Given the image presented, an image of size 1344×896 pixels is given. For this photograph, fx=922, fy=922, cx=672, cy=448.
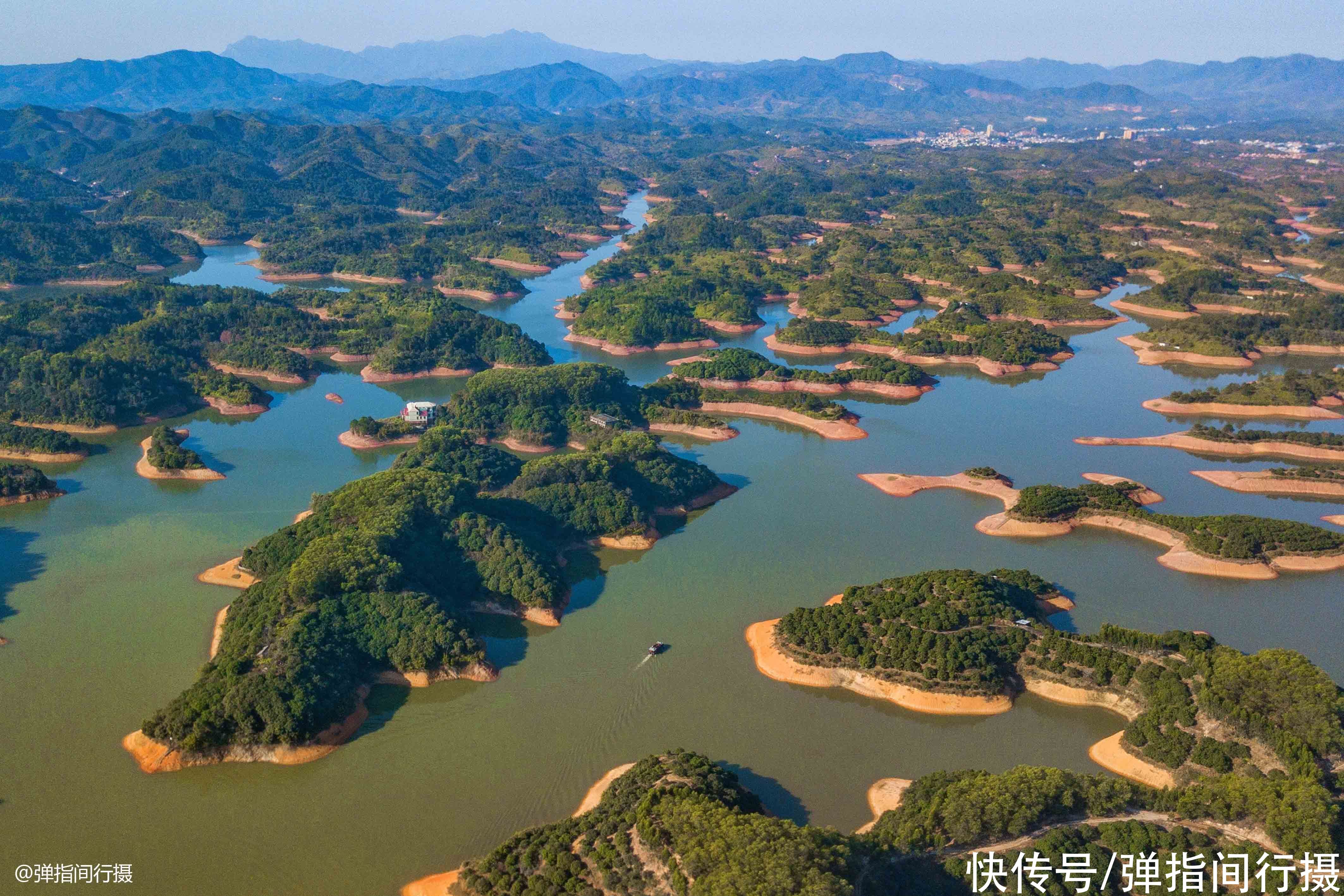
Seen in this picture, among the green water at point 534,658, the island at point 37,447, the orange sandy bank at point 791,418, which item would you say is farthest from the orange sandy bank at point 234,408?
the orange sandy bank at point 791,418

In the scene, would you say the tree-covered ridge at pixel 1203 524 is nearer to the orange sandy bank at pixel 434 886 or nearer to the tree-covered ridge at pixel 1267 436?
the tree-covered ridge at pixel 1267 436

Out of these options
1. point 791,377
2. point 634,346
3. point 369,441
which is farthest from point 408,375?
point 791,377

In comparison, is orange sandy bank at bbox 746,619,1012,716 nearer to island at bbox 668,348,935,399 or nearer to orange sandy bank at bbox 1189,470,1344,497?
orange sandy bank at bbox 1189,470,1344,497

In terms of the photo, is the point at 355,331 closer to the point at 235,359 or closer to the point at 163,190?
the point at 235,359

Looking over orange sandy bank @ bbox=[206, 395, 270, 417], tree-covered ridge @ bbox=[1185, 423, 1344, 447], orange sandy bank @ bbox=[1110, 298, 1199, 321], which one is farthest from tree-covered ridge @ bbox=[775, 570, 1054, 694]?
orange sandy bank @ bbox=[1110, 298, 1199, 321]

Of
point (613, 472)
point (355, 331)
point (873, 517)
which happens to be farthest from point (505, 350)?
point (873, 517)

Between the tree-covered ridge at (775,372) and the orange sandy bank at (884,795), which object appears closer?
the orange sandy bank at (884,795)
